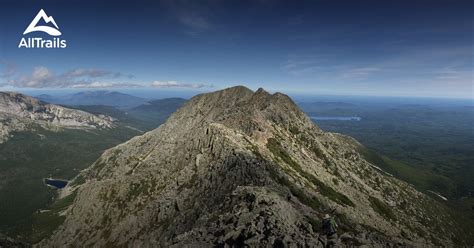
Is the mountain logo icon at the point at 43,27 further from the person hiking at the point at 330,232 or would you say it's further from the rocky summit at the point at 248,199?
→ the person hiking at the point at 330,232

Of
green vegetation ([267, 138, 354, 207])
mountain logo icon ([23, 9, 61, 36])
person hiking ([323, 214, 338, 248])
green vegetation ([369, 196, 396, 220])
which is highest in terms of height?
mountain logo icon ([23, 9, 61, 36])

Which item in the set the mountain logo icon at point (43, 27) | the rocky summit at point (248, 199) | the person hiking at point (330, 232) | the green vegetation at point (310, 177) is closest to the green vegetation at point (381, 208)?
the rocky summit at point (248, 199)

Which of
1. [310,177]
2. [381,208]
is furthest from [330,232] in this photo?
[381,208]

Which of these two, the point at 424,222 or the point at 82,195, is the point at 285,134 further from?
the point at 82,195

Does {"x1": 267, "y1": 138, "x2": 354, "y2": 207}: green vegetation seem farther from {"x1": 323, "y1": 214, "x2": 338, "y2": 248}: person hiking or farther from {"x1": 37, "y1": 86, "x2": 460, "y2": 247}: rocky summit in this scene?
{"x1": 323, "y1": 214, "x2": 338, "y2": 248}: person hiking

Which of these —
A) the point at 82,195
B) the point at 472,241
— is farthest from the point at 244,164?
the point at 472,241

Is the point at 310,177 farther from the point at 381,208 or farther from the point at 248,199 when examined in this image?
the point at 248,199

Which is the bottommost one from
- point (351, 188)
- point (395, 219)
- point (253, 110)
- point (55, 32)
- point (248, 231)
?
point (395, 219)

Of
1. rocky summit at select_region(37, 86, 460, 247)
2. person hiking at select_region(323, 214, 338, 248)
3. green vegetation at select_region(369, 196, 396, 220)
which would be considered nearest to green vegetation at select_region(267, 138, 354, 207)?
rocky summit at select_region(37, 86, 460, 247)
